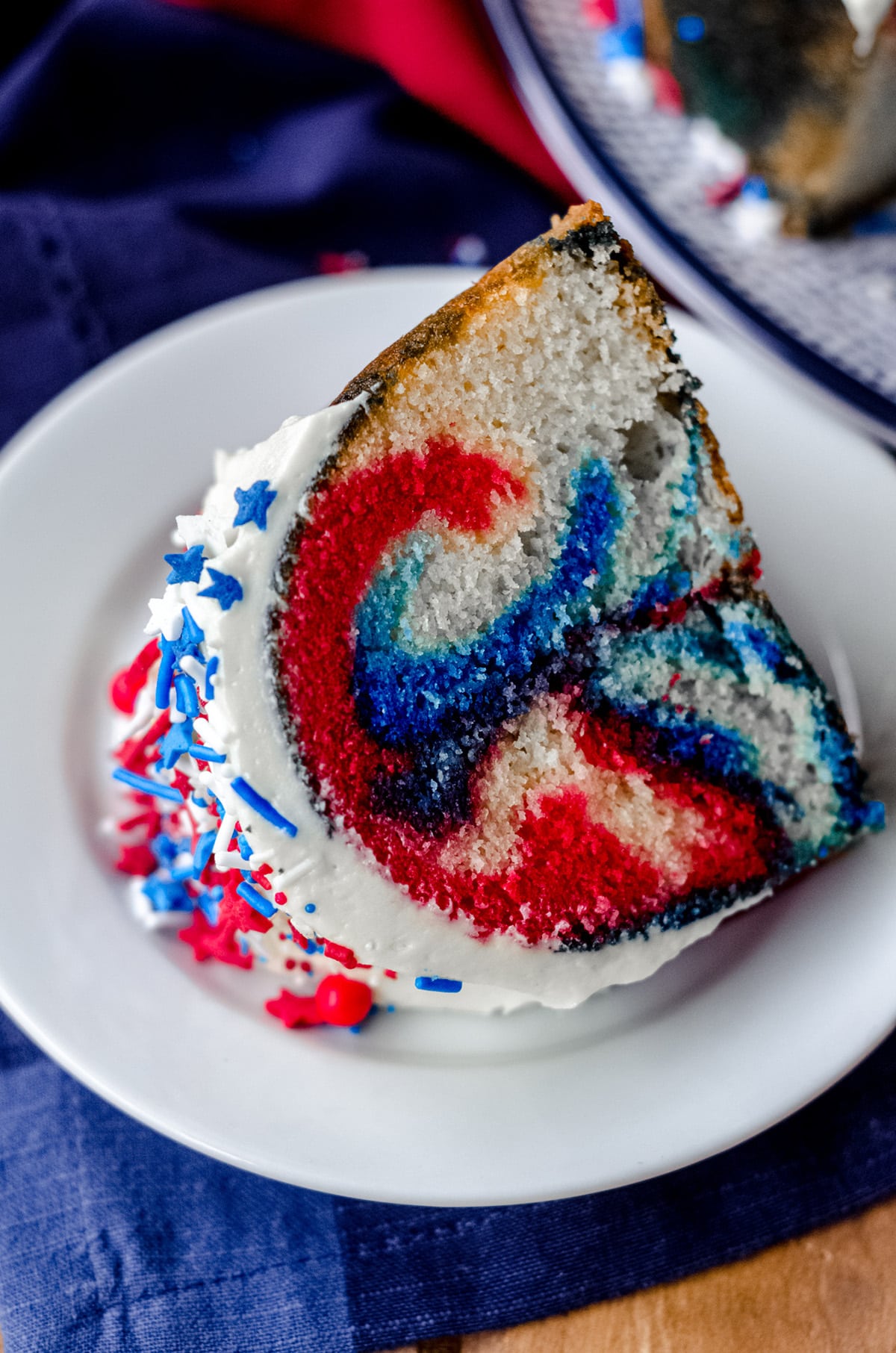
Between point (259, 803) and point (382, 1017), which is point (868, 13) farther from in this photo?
point (382, 1017)

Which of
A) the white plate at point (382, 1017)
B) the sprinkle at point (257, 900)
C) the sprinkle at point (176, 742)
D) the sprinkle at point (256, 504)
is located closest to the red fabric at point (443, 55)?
the white plate at point (382, 1017)

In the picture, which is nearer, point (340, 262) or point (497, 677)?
point (497, 677)

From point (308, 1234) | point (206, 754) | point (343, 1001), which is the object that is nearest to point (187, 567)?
point (206, 754)

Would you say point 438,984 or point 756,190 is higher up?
point 756,190

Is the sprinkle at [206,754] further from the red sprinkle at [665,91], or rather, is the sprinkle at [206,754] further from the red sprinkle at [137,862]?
the red sprinkle at [665,91]

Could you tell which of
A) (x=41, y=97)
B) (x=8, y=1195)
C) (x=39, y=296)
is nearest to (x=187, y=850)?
(x=8, y=1195)

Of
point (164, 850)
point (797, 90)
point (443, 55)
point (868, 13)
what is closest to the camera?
point (164, 850)
